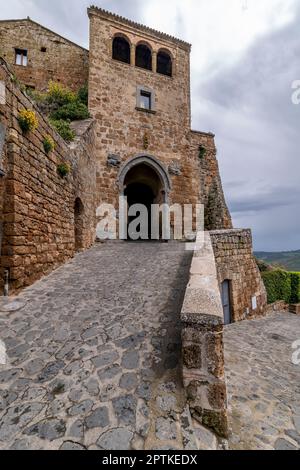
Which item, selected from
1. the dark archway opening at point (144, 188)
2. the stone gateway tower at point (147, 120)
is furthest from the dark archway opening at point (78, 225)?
the dark archway opening at point (144, 188)

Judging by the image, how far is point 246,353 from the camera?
4707mm

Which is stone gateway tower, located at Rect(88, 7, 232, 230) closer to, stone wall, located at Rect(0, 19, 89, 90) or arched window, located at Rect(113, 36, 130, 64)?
arched window, located at Rect(113, 36, 130, 64)

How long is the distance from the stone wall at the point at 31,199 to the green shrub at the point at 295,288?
12946 millimetres

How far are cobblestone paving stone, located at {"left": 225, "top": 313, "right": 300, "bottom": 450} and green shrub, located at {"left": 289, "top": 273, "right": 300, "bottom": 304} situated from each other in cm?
827

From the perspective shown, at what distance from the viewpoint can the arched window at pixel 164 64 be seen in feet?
39.5

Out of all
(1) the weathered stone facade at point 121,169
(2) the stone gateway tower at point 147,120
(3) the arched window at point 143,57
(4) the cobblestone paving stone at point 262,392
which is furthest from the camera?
(3) the arched window at point 143,57

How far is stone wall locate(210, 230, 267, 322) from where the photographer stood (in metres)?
7.26

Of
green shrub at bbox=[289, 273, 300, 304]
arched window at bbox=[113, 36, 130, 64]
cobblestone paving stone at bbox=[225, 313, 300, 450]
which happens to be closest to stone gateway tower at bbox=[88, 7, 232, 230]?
arched window at bbox=[113, 36, 130, 64]

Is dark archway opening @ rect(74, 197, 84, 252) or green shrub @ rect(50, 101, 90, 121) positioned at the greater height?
green shrub @ rect(50, 101, 90, 121)

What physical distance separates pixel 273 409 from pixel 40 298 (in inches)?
139

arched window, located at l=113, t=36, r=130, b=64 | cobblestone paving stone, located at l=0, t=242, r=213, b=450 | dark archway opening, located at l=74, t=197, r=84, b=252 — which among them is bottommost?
cobblestone paving stone, located at l=0, t=242, r=213, b=450

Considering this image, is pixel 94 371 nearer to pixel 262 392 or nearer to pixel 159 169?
pixel 262 392

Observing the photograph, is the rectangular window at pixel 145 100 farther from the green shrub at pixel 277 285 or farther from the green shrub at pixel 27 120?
the green shrub at pixel 277 285

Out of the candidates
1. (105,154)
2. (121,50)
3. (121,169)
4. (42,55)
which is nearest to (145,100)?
(121,50)
